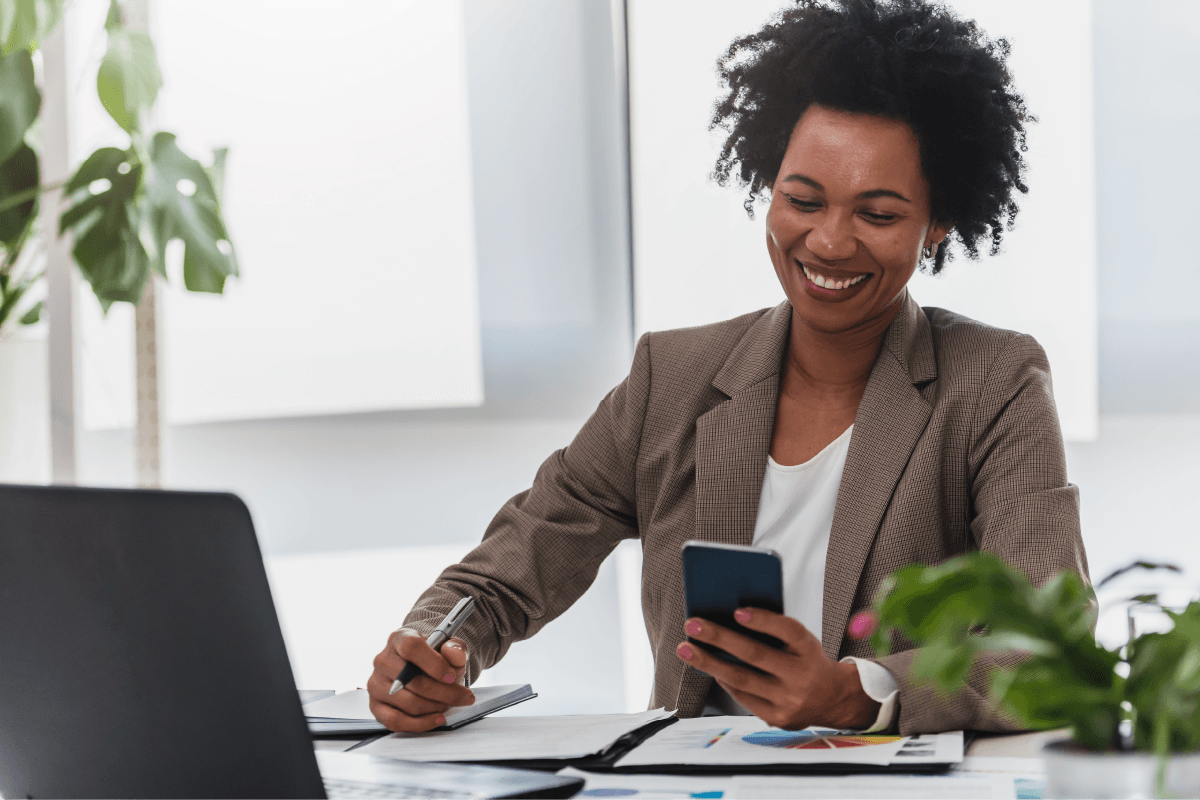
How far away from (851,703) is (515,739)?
0.32 metres

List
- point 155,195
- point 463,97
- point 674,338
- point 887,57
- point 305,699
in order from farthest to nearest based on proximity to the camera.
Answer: point 463,97 < point 155,195 < point 674,338 < point 887,57 < point 305,699

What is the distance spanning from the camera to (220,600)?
0.62 metres

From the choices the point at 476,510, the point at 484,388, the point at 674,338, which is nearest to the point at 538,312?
the point at 484,388

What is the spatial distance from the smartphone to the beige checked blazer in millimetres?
435

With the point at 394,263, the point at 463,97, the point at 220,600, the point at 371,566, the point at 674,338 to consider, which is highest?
the point at 463,97

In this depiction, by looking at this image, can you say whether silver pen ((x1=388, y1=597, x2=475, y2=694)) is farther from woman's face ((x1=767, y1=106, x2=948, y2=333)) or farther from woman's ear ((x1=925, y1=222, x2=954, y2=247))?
woman's ear ((x1=925, y1=222, x2=954, y2=247))

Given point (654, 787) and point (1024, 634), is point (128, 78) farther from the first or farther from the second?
point (1024, 634)

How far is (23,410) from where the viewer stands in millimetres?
2684

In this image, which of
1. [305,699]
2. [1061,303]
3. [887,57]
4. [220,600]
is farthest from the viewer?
[1061,303]

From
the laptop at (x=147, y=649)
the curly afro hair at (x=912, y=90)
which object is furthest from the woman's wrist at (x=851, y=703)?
the curly afro hair at (x=912, y=90)

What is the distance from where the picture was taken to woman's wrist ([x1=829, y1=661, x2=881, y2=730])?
97 cm

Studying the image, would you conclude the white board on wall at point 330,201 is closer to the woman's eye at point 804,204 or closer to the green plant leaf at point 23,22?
the green plant leaf at point 23,22

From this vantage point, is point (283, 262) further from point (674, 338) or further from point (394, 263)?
point (674, 338)

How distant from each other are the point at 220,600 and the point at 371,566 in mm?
2168
